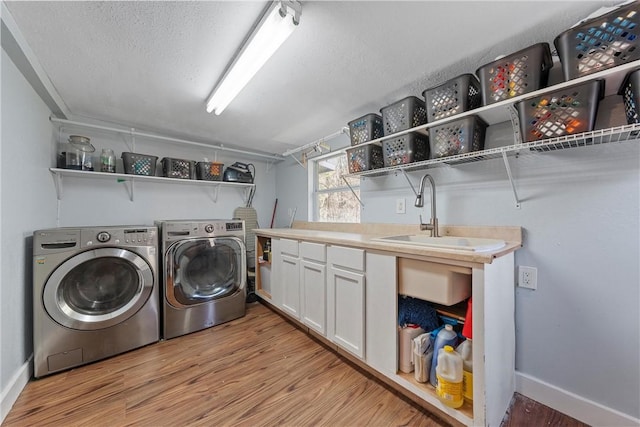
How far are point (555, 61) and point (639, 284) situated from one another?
3.89 ft

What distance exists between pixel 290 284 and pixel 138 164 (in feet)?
6.30

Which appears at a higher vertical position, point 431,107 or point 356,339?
point 431,107

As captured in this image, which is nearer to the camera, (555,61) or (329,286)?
(555,61)

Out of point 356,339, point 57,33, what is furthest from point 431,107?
point 57,33

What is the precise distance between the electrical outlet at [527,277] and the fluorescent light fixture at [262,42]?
1788mm

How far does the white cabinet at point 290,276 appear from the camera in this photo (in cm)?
215

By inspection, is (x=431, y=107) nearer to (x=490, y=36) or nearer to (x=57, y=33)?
(x=490, y=36)

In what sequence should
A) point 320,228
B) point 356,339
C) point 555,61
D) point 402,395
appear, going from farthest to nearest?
point 320,228 < point 356,339 < point 402,395 < point 555,61

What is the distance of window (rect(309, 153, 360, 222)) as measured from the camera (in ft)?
8.80

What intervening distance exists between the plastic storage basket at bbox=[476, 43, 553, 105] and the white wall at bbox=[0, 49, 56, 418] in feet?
8.42

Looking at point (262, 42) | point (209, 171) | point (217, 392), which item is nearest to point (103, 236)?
point (209, 171)

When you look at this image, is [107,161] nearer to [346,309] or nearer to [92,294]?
[92,294]

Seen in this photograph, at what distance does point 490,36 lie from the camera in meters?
1.25

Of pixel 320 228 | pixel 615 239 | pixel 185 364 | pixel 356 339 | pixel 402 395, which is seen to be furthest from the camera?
pixel 320 228
